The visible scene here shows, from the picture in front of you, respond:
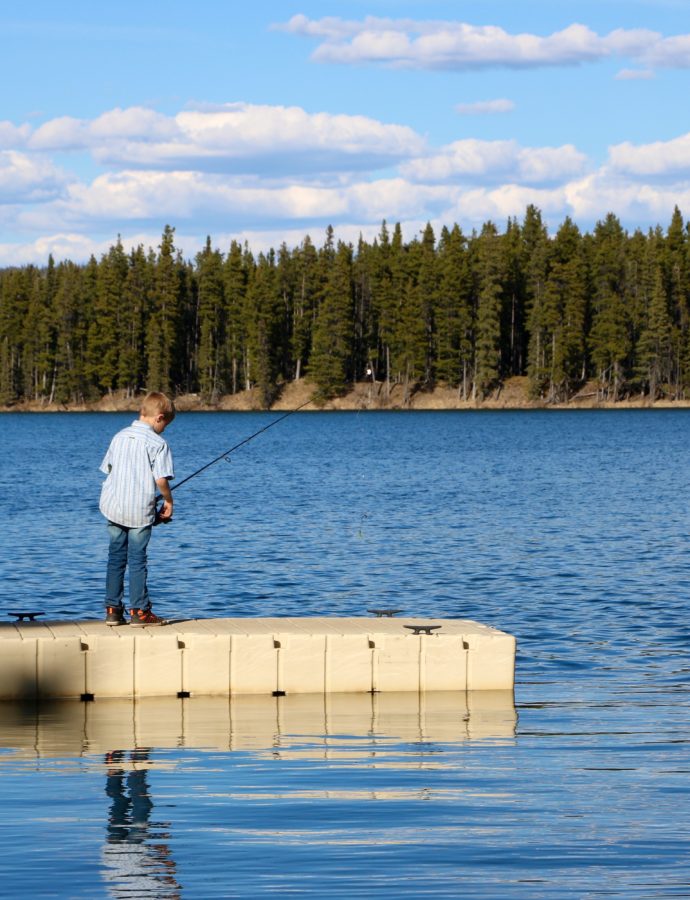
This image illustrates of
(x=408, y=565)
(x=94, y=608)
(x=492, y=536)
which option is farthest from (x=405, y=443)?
(x=94, y=608)

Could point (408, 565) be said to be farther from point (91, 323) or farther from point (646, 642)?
point (91, 323)

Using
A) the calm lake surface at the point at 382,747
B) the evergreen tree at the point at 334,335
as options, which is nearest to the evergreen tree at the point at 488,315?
the evergreen tree at the point at 334,335

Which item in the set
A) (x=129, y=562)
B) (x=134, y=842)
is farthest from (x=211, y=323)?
(x=134, y=842)

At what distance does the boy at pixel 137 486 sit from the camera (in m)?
12.1

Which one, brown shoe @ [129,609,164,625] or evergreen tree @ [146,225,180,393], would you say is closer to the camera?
brown shoe @ [129,609,164,625]

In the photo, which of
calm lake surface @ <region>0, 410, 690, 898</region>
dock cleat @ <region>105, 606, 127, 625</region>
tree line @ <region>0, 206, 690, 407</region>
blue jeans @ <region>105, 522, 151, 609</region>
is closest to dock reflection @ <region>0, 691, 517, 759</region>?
calm lake surface @ <region>0, 410, 690, 898</region>

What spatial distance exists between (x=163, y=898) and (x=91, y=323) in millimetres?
135472

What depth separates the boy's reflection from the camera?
7.62m

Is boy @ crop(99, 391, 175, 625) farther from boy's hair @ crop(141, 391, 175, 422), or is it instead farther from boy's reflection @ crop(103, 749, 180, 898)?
boy's reflection @ crop(103, 749, 180, 898)

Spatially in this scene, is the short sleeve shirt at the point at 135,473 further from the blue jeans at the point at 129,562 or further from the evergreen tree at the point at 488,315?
the evergreen tree at the point at 488,315

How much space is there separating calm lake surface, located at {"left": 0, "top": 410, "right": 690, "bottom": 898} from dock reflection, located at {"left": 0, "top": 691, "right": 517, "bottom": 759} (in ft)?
0.10

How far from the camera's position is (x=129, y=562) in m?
12.6

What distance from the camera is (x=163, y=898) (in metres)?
7.40

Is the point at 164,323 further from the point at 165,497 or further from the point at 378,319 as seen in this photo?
the point at 165,497
